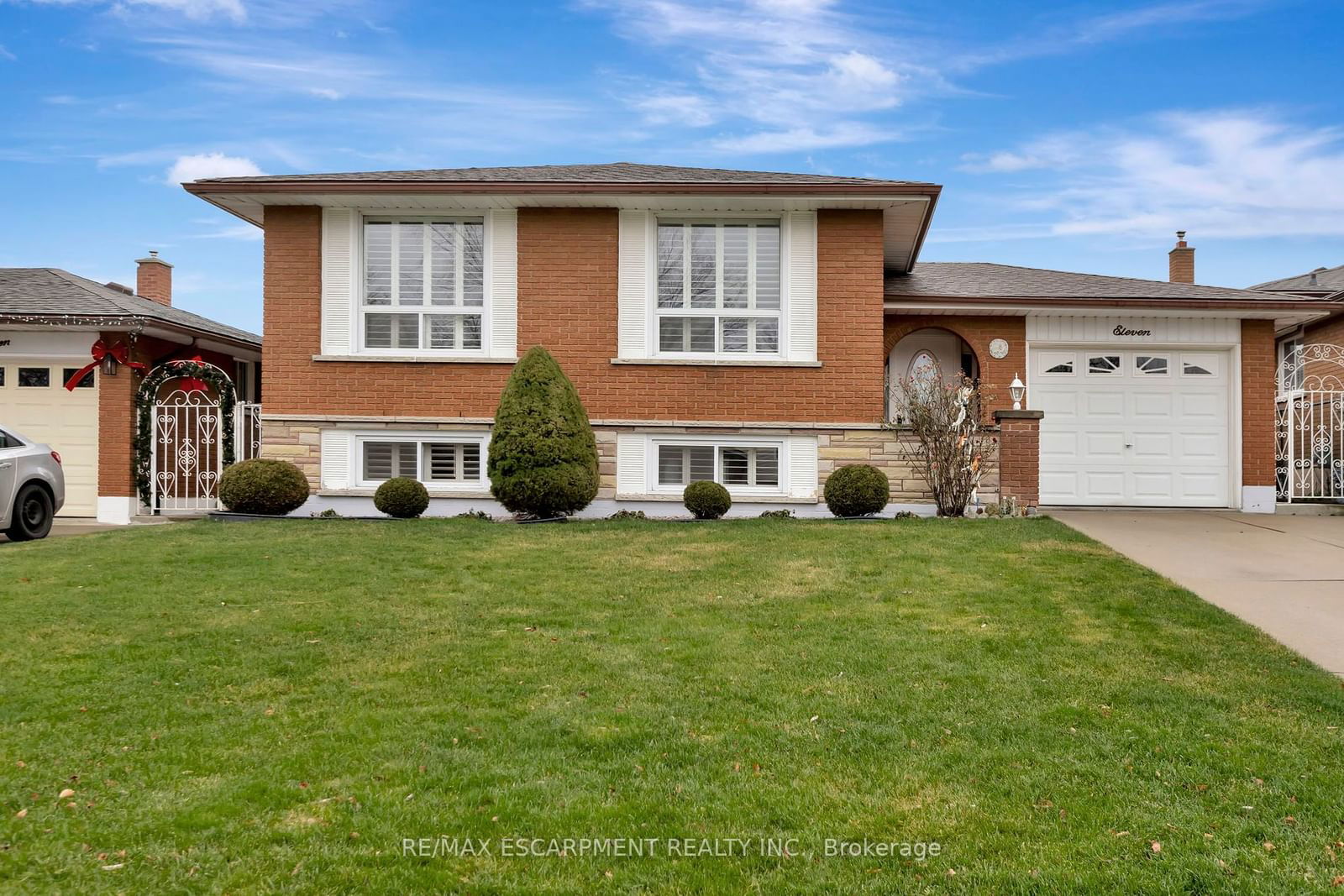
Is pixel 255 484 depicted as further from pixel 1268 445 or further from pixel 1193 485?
pixel 1268 445

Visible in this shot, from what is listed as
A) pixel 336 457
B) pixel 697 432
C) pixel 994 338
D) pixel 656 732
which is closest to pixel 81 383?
pixel 336 457

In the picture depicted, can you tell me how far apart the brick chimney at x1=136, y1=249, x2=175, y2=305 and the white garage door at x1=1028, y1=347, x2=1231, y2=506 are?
19.1 metres

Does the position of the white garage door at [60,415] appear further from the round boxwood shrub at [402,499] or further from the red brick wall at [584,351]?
the round boxwood shrub at [402,499]

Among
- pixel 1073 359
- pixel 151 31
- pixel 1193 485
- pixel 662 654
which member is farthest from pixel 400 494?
pixel 1193 485

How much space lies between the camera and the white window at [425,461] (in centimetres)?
1272

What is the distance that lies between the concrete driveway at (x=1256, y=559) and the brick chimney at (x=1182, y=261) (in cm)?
806

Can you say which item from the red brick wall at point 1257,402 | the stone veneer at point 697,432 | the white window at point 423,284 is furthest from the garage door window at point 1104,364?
the white window at point 423,284

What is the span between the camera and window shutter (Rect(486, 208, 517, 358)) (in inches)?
499

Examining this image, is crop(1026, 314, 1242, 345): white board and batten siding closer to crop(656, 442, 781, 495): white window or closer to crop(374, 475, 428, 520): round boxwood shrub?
crop(656, 442, 781, 495): white window

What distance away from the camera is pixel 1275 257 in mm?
24969

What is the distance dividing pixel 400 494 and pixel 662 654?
7157 millimetres

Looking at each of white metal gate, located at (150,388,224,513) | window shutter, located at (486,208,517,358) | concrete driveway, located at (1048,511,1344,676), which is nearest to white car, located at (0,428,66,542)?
white metal gate, located at (150,388,224,513)

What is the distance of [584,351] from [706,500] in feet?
9.26

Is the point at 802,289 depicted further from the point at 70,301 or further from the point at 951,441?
the point at 70,301
